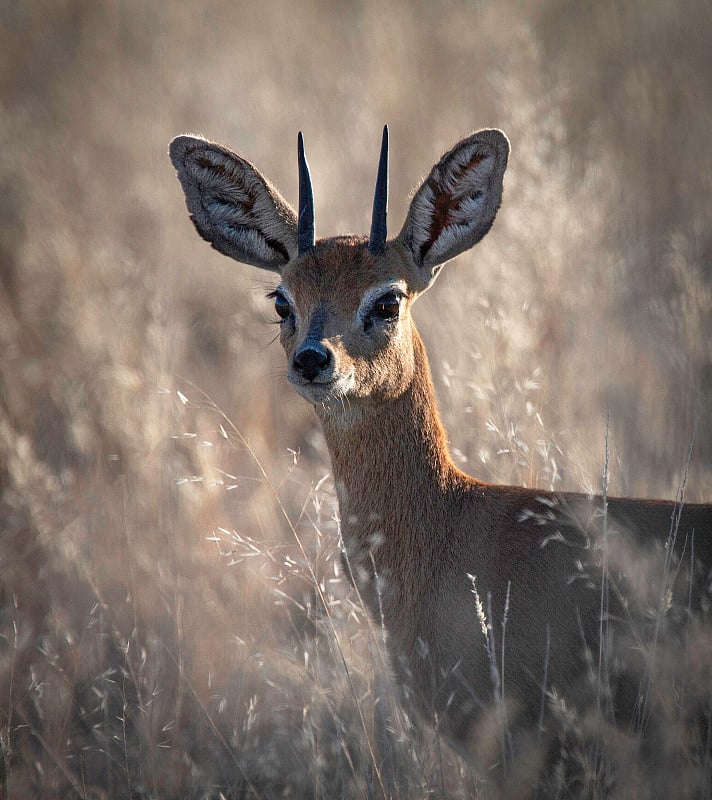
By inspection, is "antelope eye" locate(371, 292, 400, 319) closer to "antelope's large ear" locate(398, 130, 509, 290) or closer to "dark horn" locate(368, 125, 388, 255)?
"dark horn" locate(368, 125, 388, 255)

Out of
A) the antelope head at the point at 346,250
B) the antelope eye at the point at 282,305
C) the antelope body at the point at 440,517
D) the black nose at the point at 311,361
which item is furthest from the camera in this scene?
the antelope eye at the point at 282,305

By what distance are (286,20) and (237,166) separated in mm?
10101

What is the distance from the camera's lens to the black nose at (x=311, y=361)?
12.1 feet

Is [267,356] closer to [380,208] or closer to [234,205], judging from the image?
[234,205]

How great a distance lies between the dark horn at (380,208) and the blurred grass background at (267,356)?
1.05 metres

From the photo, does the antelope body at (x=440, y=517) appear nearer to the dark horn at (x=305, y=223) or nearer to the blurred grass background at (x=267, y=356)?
the dark horn at (x=305, y=223)

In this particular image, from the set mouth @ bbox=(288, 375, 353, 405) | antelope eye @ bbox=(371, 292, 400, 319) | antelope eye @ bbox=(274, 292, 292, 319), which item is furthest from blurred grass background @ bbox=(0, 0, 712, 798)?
antelope eye @ bbox=(371, 292, 400, 319)

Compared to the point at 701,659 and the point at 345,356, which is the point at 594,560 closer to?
the point at 701,659

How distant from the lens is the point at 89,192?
9820 mm

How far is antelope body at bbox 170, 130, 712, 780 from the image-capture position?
11.7 feet

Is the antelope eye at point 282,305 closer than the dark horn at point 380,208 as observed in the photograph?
No

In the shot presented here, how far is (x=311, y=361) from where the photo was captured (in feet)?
12.1

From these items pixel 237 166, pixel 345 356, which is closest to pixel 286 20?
pixel 237 166

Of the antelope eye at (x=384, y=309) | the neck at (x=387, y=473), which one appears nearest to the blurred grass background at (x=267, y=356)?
the neck at (x=387, y=473)
